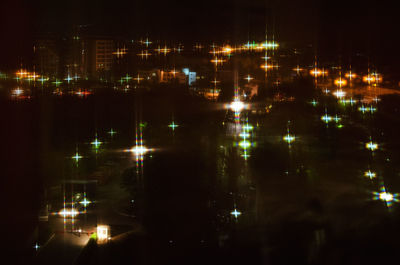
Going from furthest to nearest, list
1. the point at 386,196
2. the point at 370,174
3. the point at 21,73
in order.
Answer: the point at 370,174
the point at 386,196
the point at 21,73

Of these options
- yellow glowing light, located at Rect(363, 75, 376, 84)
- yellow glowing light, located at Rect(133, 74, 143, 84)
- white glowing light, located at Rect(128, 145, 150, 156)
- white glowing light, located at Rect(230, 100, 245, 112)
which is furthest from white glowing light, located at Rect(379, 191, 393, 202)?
yellow glowing light, located at Rect(133, 74, 143, 84)

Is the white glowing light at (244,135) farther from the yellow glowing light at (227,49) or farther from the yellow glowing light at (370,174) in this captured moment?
the yellow glowing light at (370,174)

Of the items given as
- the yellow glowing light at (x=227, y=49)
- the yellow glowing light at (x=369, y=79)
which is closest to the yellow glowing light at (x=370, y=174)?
the yellow glowing light at (x=369, y=79)

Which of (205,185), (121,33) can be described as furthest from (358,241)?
(121,33)

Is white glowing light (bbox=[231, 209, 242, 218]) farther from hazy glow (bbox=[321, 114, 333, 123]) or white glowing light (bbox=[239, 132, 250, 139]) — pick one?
hazy glow (bbox=[321, 114, 333, 123])

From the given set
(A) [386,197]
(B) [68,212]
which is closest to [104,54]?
(B) [68,212]

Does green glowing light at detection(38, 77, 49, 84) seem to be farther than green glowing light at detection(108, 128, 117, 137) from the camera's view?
No

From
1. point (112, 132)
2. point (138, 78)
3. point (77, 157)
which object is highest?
point (138, 78)

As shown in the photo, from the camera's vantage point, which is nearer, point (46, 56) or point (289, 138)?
point (46, 56)

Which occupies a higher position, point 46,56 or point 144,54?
point 144,54

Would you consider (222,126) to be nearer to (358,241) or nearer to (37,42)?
(358,241)

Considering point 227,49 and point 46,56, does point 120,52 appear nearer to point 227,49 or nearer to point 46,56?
point 46,56
